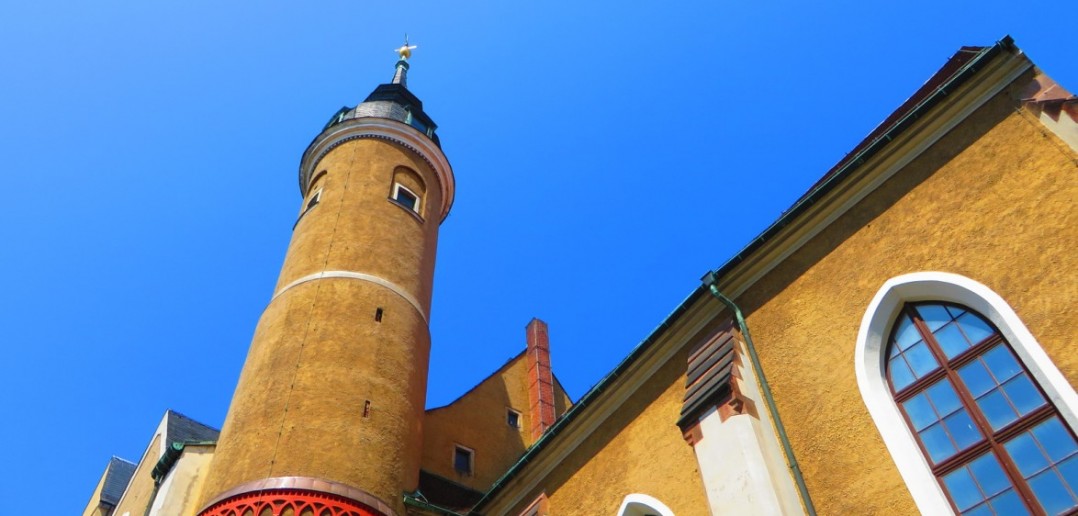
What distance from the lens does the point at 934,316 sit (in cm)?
852

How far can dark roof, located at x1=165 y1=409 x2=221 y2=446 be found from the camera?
21.5 metres

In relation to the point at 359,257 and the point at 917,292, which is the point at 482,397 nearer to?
the point at 359,257

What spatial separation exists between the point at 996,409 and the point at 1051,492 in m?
0.90

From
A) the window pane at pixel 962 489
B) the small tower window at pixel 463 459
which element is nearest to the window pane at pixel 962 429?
the window pane at pixel 962 489

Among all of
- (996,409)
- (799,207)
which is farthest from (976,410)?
(799,207)

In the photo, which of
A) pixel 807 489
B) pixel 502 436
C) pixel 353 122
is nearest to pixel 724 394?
pixel 807 489

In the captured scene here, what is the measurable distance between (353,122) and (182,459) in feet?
30.9

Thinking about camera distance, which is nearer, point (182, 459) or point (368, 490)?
point (368, 490)

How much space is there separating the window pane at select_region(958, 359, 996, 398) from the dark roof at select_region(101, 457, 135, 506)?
2351cm

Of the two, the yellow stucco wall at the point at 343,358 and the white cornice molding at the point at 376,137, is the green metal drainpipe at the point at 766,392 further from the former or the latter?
the white cornice molding at the point at 376,137

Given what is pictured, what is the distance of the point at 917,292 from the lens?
8641mm

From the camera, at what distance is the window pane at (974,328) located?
26.3 feet

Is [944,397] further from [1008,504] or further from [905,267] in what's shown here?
[905,267]

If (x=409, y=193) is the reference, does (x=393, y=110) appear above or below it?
above
